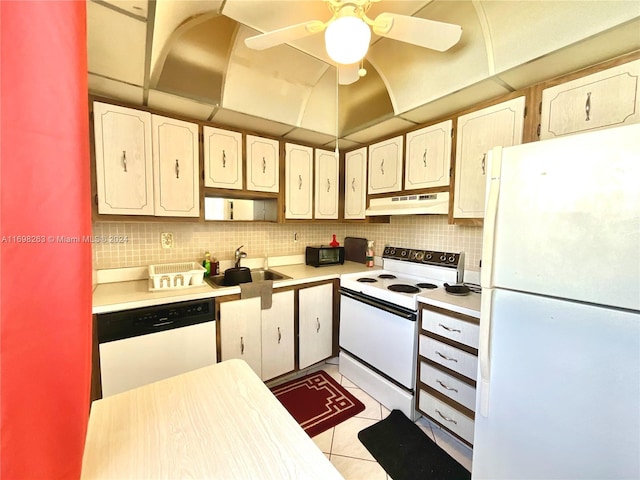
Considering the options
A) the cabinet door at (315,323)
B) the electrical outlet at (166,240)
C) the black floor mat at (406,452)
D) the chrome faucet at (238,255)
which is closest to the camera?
the black floor mat at (406,452)

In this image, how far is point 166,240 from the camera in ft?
7.09

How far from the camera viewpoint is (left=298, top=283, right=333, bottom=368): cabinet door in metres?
2.25

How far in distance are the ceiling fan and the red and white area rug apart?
7.15 ft

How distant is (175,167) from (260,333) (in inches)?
56.1

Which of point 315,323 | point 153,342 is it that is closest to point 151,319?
point 153,342

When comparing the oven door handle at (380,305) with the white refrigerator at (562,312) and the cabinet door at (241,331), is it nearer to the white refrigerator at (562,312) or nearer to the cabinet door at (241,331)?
the white refrigerator at (562,312)

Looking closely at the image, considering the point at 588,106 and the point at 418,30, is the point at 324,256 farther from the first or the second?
the point at 588,106

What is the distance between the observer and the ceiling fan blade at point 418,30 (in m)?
1.06

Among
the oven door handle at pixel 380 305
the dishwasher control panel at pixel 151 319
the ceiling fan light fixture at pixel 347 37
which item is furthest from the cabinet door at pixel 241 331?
the ceiling fan light fixture at pixel 347 37

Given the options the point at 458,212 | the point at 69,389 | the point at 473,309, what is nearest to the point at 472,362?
the point at 473,309

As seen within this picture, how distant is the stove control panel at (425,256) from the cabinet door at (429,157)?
613 mm

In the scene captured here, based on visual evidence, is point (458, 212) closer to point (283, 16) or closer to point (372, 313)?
point (372, 313)

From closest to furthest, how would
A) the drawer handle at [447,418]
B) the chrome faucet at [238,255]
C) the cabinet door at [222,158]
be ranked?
1. the drawer handle at [447,418]
2. the cabinet door at [222,158]
3. the chrome faucet at [238,255]

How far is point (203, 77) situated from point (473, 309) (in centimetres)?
223
